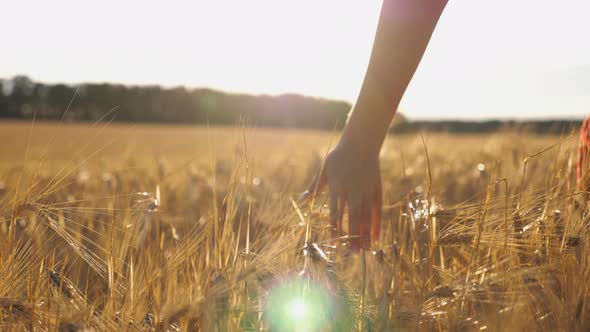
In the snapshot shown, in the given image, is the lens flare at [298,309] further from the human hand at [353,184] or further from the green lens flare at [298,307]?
the human hand at [353,184]

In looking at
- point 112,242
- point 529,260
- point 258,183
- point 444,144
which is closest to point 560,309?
point 529,260

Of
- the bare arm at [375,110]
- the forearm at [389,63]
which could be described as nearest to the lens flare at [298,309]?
the bare arm at [375,110]

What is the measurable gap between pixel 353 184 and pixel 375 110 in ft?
0.46

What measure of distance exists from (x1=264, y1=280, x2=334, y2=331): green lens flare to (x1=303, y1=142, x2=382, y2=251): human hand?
0.69 ft

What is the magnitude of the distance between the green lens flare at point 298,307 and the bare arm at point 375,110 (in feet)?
0.66

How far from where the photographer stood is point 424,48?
42.5 inches

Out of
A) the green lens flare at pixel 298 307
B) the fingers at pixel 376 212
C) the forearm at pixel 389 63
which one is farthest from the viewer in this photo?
the fingers at pixel 376 212

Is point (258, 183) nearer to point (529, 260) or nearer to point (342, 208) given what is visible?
point (342, 208)

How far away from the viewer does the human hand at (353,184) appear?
1.12 m

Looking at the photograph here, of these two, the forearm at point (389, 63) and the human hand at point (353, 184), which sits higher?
the forearm at point (389, 63)

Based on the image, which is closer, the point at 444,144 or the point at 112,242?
the point at 112,242

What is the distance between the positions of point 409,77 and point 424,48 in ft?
0.18

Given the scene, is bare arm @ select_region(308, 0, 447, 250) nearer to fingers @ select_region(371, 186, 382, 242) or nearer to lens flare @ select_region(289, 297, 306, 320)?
fingers @ select_region(371, 186, 382, 242)

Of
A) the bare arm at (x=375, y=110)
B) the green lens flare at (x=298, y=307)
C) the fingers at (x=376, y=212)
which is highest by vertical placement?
the bare arm at (x=375, y=110)
